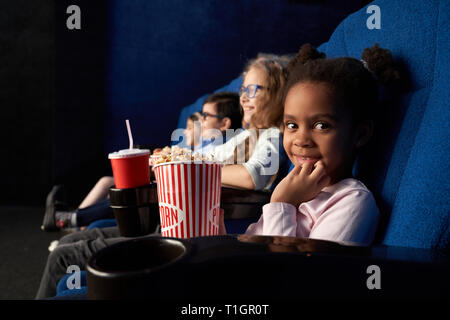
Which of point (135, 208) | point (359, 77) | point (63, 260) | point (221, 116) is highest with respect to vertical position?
point (359, 77)

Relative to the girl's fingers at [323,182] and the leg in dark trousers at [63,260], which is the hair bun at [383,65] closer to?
the girl's fingers at [323,182]

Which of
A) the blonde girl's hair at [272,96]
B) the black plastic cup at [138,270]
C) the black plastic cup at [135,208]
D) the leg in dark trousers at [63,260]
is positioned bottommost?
the leg in dark trousers at [63,260]

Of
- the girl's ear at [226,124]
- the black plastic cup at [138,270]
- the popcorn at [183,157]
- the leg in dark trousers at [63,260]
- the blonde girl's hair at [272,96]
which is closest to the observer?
the black plastic cup at [138,270]

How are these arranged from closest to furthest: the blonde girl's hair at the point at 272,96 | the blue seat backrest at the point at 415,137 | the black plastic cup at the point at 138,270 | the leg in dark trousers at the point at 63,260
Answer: the black plastic cup at the point at 138,270, the blue seat backrest at the point at 415,137, the leg in dark trousers at the point at 63,260, the blonde girl's hair at the point at 272,96

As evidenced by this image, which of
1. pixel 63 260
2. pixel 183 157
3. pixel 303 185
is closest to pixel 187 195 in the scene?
pixel 183 157

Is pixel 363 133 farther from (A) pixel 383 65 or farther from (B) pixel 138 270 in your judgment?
(B) pixel 138 270

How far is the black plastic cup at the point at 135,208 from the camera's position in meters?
0.79

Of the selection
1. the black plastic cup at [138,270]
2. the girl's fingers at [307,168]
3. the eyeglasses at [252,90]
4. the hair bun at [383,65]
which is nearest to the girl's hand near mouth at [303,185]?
the girl's fingers at [307,168]

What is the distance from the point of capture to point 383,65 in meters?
0.74

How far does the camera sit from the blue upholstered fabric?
1.90 feet

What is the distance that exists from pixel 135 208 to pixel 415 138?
2.07 feet

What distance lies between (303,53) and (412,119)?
39cm

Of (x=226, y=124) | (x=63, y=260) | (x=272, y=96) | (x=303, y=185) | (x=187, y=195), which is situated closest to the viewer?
(x=187, y=195)

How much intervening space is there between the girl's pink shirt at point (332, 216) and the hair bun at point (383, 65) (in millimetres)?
245
